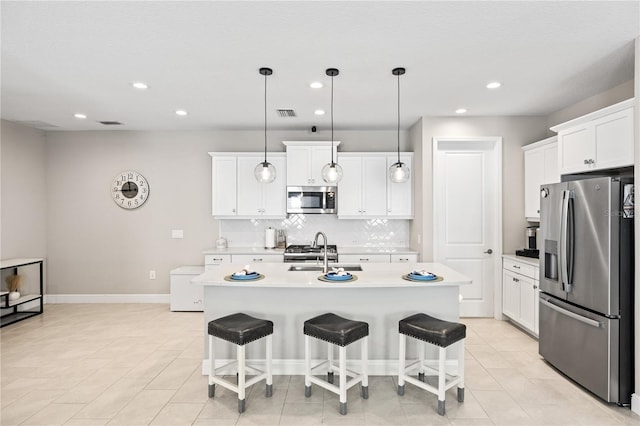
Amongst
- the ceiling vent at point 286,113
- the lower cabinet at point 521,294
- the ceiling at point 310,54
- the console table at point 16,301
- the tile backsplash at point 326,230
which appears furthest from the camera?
the tile backsplash at point 326,230

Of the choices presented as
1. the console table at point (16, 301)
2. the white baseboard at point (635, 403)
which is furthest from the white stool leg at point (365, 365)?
the console table at point (16, 301)

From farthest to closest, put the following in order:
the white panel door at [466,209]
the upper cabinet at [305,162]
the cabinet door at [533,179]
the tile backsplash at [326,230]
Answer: the tile backsplash at [326,230]
the upper cabinet at [305,162]
the white panel door at [466,209]
the cabinet door at [533,179]

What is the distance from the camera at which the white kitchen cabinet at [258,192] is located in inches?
219

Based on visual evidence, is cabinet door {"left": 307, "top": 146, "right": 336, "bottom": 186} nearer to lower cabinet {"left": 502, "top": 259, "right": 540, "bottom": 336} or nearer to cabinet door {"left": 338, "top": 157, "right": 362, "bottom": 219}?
cabinet door {"left": 338, "top": 157, "right": 362, "bottom": 219}

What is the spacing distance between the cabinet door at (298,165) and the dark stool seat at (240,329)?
2826mm

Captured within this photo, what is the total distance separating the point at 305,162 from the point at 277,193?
0.63 m

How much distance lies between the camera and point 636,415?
2.65 meters

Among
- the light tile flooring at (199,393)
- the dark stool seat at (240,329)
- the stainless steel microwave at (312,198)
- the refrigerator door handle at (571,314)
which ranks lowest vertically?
the light tile flooring at (199,393)

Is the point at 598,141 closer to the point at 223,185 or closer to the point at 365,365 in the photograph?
the point at 365,365

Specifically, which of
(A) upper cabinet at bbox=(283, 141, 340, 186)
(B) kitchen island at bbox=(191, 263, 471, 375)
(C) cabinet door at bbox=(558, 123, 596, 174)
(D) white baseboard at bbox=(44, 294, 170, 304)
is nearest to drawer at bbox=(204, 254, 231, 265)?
(D) white baseboard at bbox=(44, 294, 170, 304)

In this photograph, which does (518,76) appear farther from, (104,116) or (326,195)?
(104,116)

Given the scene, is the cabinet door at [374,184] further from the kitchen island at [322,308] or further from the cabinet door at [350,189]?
the kitchen island at [322,308]

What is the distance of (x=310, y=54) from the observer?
9.73ft

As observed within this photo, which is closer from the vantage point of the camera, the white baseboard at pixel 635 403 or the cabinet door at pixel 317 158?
the white baseboard at pixel 635 403
